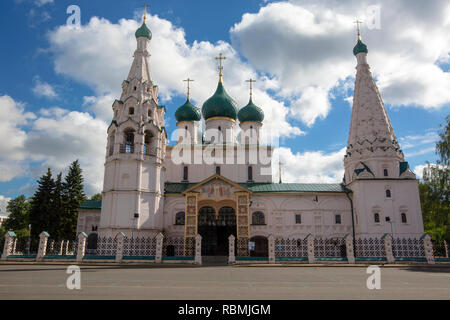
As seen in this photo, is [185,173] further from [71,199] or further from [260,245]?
[71,199]

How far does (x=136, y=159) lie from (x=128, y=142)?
2.22 m

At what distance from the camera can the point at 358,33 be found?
Result: 30094 millimetres

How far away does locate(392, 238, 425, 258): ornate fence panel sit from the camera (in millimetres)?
23266

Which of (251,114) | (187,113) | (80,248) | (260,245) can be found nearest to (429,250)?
(260,245)

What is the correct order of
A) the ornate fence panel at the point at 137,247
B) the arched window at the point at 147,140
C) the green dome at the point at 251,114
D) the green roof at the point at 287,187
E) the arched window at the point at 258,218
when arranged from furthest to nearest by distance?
the green dome at the point at 251,114
the green roof at the point at 287,187
the arched window at the point at 258,218
the arched window at the point at 147,140
the ornate fence panel at the point at 137,247

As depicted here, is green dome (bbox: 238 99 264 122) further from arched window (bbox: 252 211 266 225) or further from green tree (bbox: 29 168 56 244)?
green tree (bbox: 29 168 56 244)

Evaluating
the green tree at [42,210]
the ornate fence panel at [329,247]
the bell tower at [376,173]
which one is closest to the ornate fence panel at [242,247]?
the ornate fence panel at [329,247]

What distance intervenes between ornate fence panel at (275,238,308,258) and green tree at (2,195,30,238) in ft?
107

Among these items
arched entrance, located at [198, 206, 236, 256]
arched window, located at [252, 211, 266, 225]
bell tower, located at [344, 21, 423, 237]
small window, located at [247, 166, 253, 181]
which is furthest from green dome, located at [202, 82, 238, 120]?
bell tower, located at [344, 21, 423, 237]

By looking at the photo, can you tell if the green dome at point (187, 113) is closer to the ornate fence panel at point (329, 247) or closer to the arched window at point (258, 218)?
the arched window at point (258, 218)

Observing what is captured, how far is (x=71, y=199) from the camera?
3422 cm

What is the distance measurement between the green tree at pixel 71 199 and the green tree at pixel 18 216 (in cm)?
1026

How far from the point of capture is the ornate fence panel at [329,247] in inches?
993
